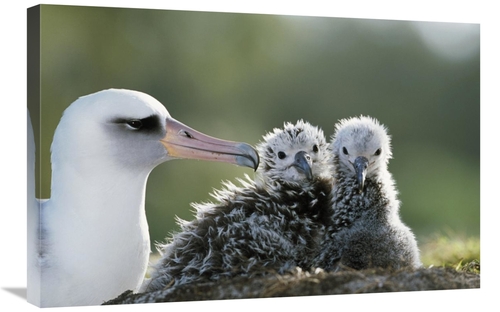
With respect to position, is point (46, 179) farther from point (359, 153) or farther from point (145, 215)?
point (359, 153)

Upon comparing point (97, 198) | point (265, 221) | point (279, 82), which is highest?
point (279, 82)

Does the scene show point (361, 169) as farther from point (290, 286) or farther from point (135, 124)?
point (135, 124)

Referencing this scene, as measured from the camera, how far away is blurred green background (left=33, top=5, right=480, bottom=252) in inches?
307

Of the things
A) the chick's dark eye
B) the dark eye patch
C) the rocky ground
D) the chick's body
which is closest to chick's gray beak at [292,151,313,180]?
the chick's body

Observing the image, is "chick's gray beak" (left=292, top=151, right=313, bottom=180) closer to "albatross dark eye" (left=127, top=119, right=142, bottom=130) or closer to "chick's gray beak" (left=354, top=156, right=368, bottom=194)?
"chick's gray beak" (left=354, top=156, right=368, bottom=194)

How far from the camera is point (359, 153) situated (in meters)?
8.34

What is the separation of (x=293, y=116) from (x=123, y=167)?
1693 mm

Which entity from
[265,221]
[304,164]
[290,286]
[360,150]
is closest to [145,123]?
[265,221]

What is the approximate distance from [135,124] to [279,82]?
158 centimetres

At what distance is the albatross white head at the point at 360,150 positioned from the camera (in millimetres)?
8336

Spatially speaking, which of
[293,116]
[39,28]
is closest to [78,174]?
[39,28]

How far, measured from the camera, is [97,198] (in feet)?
24.7

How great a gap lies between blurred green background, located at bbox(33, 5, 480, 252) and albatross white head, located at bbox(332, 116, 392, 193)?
0.22 metres

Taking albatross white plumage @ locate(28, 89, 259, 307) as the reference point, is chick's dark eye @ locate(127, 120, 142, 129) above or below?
above
